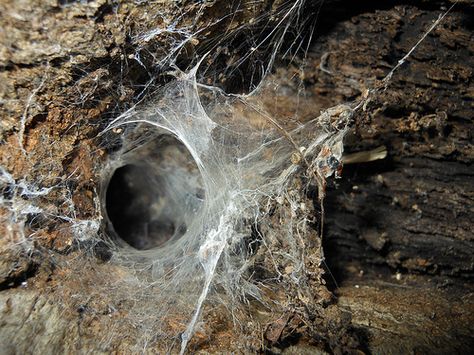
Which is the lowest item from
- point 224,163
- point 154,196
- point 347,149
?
point 154,196

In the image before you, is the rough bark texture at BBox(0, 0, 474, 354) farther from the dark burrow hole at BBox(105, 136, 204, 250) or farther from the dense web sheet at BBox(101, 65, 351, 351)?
the dark burrow hole at BBox(105, 136, 204, 250)

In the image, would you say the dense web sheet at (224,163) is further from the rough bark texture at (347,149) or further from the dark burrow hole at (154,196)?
the dark burrow hole at (154,196)

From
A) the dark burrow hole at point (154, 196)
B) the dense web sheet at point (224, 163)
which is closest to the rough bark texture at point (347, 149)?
the dense web sheet at point (224, 163)

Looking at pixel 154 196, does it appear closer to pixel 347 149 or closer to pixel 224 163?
pixel 224 163

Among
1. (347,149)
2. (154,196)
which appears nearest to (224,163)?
(347,149)

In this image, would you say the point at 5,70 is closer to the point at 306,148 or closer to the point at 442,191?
the point at 306,148
